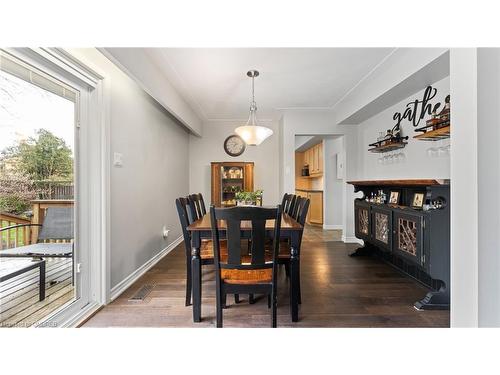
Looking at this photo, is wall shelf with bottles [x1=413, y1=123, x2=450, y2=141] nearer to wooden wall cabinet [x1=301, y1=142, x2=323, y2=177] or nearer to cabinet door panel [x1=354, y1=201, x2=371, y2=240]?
cabinet door panel [x1=354, y1=201, x2=371, y2=240]

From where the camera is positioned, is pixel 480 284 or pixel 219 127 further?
pixel 219 127

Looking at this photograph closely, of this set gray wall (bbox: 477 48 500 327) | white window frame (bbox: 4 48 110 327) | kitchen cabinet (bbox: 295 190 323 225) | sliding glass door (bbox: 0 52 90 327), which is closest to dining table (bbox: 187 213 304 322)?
white window frame (bbox: 4 48 110 327)

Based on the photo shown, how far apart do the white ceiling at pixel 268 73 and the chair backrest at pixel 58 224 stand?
5.44 ft

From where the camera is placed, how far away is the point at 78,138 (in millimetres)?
1985

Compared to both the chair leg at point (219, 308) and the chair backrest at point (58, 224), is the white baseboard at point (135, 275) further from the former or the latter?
the chair leg at point (219, 308)

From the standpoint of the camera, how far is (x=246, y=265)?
5.51 ft

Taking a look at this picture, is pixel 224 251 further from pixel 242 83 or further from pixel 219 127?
pixel 219 127

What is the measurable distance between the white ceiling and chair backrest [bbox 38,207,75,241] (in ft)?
5.44

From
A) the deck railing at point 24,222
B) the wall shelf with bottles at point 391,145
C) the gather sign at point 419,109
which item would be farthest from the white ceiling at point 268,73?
the deck railing at point 24,222

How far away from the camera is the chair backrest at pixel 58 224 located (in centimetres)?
175

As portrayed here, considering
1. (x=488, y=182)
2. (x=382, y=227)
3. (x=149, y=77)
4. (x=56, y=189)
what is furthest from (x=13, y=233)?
(x=382, y=227)

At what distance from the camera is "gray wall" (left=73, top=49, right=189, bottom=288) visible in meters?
2.33
